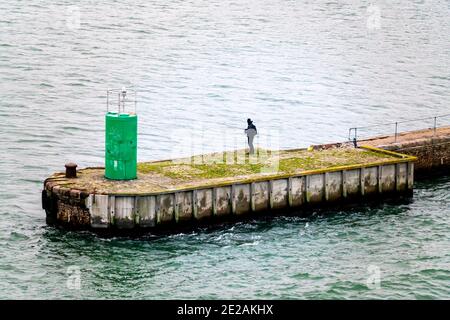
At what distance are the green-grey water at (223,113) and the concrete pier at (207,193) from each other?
0.94 meters

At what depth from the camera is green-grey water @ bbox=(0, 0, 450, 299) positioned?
49.8 metres

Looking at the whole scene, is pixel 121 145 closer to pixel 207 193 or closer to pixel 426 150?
pixel 207 193

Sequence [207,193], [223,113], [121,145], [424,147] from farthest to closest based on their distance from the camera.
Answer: [223,113]
[424,147]
[207,193]
[121,145]

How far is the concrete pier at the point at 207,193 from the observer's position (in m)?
53.5

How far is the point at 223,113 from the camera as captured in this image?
3401 inches

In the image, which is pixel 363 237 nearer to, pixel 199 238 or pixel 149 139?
pixel 199 238

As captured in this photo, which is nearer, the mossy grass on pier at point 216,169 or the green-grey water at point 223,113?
the green-grey water at point 223,113

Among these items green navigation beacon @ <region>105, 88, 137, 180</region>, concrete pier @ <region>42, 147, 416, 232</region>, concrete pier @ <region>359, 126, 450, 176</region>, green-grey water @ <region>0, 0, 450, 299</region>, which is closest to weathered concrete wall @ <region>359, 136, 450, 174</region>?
concrete pier @ <region>359, 126, 450, 176</region>

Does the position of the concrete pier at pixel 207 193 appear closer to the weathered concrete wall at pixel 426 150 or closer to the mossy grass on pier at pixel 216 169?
the mossy grass on pier at pixel 216 169

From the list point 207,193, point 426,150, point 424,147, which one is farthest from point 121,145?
point 426,150

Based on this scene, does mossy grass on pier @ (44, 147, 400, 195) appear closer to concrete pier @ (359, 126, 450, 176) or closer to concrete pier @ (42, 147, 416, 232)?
concrete pier @ (42, 147, 416, 232)

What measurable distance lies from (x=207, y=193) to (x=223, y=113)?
30.9 meters

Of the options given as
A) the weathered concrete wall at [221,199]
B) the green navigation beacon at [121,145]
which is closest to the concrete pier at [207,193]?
the weathered concrete wall at [221,199]

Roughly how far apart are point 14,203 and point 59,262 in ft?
32.3
